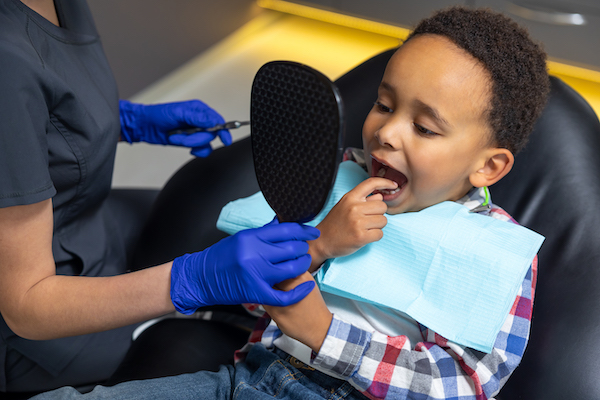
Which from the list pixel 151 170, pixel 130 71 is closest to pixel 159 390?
pixel 151 170

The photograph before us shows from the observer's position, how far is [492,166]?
3.38ft

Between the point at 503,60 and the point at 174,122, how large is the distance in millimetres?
817

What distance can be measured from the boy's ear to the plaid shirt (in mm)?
247

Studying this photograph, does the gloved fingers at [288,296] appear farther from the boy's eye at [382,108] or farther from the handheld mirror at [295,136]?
the boy's eye at [382,108]

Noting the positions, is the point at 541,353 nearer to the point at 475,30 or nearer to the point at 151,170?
the point at 475,30

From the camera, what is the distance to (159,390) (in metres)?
0.95

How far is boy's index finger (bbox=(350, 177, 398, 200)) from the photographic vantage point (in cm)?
92

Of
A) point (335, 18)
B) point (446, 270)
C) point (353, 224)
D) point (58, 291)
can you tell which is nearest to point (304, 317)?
point (353, 224)

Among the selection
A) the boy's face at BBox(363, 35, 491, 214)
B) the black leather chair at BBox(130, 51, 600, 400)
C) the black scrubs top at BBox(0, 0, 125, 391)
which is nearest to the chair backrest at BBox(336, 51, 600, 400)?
the black leather chair at BBox(130, 51, 600, 400)

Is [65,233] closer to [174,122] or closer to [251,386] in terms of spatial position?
[174,122]

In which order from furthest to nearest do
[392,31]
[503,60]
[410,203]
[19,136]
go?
[392,31], [410,203], [503,60], [19,136]

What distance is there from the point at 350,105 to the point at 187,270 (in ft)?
2.28

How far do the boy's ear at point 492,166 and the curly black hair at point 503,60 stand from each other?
0.8 inches

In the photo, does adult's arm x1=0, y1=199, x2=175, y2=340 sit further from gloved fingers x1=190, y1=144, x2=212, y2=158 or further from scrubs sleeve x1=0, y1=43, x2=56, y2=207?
gloved fingers x1=190, y1=144, x2=212, y2=158
